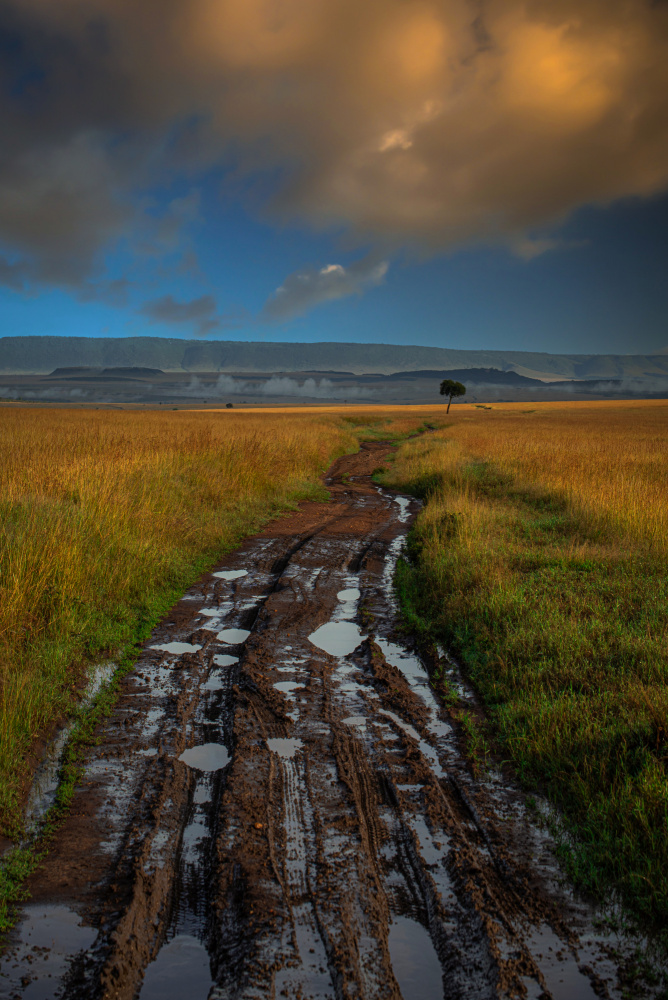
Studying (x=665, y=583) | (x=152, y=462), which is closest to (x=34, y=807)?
(x=665, y=583)

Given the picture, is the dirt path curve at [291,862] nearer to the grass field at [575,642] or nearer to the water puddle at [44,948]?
the water puddle at [44,948]

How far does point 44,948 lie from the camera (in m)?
2.33

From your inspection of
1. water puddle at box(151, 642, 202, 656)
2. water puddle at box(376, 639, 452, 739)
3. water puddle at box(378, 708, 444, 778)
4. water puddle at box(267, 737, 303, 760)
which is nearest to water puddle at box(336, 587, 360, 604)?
water puddle at box(376, 639, 452, 739)

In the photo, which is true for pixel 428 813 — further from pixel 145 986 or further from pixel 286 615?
pixel 286 615

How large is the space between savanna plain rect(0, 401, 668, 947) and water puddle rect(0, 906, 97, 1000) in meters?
0.25

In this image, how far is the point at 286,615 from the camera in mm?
6160

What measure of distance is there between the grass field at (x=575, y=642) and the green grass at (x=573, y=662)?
0.04 feet

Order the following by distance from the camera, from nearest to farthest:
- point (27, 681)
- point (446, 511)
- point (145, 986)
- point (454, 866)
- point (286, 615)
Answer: point (145, 986), point (454, 866), point (27, 681), point (286, 615), point (446, 511)

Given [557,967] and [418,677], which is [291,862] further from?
[418,677]

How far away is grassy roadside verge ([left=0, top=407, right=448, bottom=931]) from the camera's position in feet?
12.2

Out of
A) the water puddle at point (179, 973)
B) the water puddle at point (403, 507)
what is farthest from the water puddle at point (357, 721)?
the water puddle at point (403, 507)

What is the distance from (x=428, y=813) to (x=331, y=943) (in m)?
1.04

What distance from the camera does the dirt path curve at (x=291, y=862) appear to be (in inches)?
87.8

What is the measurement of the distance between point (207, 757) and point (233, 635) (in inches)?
80.6
